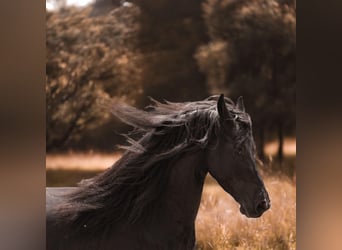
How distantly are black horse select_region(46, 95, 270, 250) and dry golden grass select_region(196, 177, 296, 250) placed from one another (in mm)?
405

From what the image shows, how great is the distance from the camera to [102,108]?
9.25 ft

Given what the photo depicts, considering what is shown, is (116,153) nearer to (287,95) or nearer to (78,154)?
(78,154)

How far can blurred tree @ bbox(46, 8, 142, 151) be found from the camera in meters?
2.78

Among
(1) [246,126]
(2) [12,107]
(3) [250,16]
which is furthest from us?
(3) [250,16]

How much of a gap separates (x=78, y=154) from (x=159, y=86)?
2.02ft

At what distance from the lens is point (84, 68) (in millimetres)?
2814

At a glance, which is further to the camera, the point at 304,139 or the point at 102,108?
the point at 304,139

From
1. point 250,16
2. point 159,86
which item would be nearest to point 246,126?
point 159,86

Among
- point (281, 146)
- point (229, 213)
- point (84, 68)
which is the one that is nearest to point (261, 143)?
point (281, 146)

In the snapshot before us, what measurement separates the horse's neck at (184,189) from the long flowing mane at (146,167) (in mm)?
41

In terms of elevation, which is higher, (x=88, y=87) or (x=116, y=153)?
(x=88, y=87)

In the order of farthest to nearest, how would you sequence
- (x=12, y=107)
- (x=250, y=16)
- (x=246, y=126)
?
(x=250, y=16), (x=12, y=107), (x=246, y=126)

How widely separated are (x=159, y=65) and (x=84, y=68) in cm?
44

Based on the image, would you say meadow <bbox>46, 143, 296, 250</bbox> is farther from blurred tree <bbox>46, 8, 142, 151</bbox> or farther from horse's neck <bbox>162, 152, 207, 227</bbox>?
horse's neck <bbox>162, 152, 207, 227</bbox>
